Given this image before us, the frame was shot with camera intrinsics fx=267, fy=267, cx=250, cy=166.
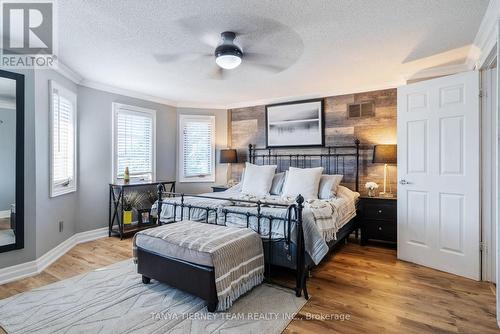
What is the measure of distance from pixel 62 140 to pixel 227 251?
2.97m

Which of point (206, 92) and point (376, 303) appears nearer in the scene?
point (376, 303)

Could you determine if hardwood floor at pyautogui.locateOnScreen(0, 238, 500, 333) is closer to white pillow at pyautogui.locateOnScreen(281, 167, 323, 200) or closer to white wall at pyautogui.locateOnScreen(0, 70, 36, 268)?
white wall at pyautogui.locateOnScreen(0, 70, 36, 268)

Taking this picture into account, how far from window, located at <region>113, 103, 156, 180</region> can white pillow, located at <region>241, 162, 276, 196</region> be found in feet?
6.39

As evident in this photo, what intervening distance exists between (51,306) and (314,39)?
11.2 feet

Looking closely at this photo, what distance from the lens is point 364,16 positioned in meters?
2.26

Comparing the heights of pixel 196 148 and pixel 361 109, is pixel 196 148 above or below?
below

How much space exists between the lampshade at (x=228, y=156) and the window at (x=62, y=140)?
2.50 metres

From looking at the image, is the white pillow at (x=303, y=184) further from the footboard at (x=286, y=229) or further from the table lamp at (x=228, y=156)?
the table lamp at (x=228, y=156)

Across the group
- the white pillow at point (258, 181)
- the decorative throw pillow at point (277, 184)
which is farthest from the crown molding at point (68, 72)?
the decorative throw pillow at point (277, 184)

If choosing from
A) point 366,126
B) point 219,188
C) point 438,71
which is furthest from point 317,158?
point 438,71

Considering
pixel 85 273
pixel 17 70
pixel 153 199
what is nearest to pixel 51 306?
pixel 85 273

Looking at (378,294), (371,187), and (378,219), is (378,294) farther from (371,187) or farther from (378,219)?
(371,187)

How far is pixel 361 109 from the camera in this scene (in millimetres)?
4352

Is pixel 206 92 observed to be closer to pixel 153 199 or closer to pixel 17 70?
pixel 153 199
